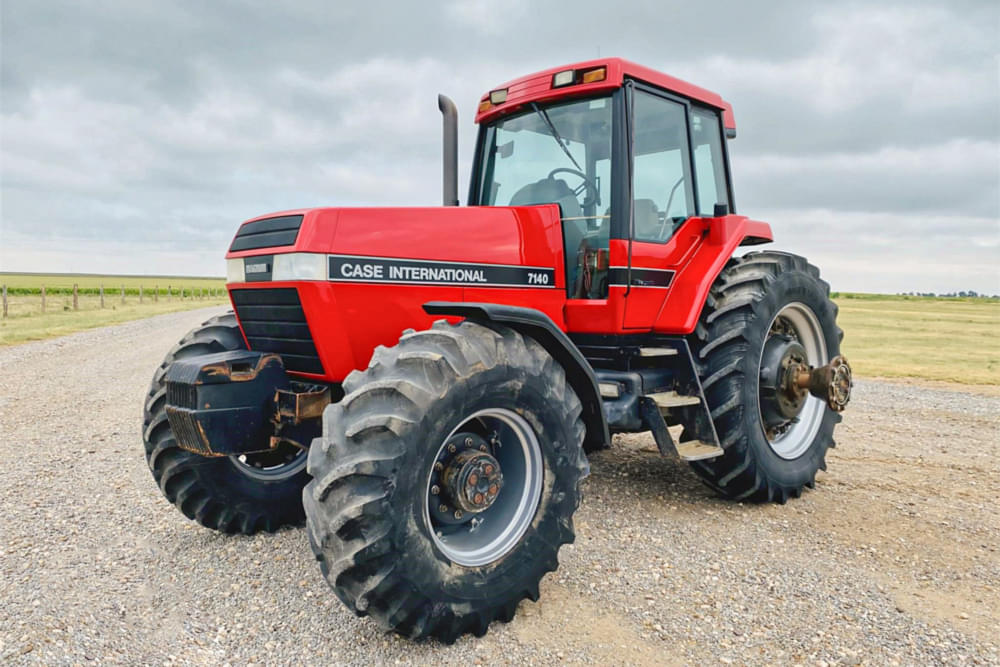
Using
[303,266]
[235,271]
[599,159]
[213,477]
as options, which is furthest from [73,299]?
[303,266]

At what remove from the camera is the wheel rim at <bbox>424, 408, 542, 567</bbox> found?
3.24m

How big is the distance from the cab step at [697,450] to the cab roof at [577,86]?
235 cm

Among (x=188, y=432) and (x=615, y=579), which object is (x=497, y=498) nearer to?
(x=615, y=579)

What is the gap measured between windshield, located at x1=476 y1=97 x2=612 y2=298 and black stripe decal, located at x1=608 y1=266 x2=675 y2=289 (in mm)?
91

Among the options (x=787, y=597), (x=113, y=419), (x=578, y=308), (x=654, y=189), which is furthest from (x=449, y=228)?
(x=113, y=419)

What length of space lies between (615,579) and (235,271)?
2.65 metres

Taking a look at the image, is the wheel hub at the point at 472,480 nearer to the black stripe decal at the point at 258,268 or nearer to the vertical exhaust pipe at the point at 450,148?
the black stripe decal at the point at 258,268

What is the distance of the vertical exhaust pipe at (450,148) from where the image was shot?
172 inches

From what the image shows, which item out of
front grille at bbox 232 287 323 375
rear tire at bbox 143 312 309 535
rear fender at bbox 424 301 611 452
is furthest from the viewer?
rear tire at bbox 143 312 309 535

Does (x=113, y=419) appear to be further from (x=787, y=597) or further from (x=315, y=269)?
(x=787, y=597)

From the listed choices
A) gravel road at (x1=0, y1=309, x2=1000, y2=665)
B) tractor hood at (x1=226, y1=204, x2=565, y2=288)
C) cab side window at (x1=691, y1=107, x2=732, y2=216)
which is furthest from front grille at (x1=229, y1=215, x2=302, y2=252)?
cab side window at (x1=691, y1=107, x2=732, y2=216)

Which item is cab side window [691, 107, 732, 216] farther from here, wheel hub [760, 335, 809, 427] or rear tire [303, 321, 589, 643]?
rear tire [303, 321, 589, 643]

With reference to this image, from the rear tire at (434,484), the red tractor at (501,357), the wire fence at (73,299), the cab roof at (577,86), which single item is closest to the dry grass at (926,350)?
the red tractor at (501,357)

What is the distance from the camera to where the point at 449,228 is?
3.77 meters
